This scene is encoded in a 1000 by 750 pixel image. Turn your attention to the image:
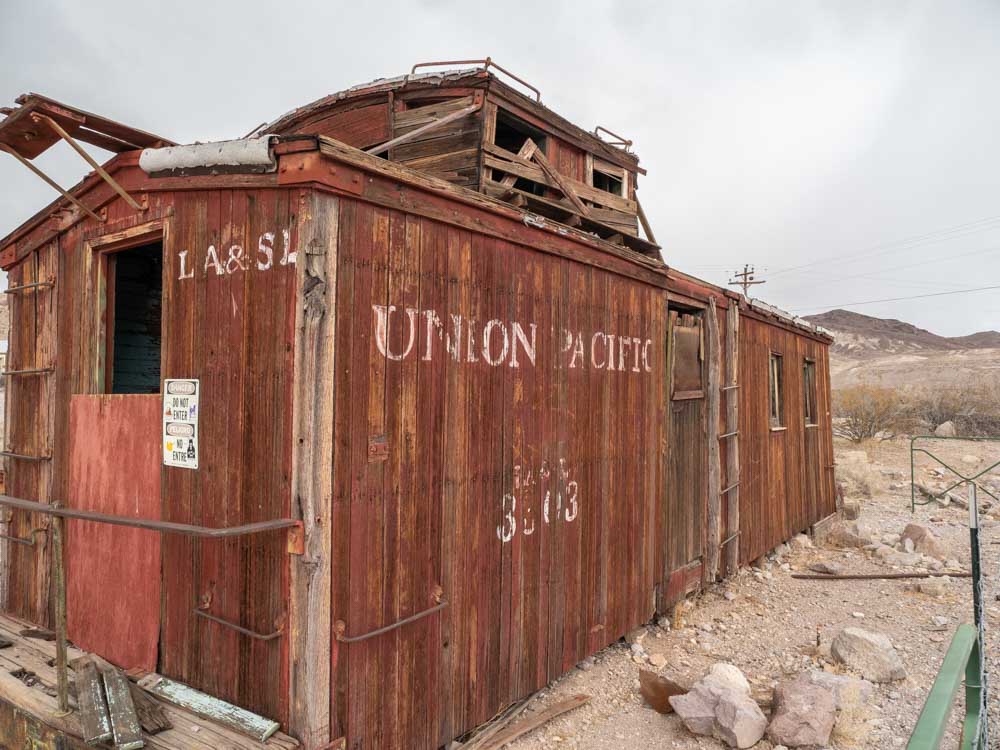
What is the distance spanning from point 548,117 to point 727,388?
396 centimetres

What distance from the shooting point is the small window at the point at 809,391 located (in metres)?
11.3

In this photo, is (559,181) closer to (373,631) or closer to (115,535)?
(373,631)

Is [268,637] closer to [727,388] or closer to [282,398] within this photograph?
[282,398]

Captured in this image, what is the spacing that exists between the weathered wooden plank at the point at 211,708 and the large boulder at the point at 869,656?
480 centimetres

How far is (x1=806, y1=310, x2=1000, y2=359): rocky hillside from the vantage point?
8006 centimetres

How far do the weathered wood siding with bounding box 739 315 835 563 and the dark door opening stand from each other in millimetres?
7067

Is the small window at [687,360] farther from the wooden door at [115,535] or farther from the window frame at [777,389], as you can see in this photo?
the wooden door at [115,535]

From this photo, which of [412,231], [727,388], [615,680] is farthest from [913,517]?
[412,231]

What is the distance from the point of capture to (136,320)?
6.02m

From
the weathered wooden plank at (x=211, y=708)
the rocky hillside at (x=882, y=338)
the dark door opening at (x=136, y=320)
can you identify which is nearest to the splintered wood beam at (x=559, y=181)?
the dark door opening at (x=136, y=320)

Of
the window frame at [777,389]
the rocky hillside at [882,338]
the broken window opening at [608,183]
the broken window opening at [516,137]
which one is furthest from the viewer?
the rocky hillside at [882,338]

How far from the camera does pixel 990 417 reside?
2422 centimetres

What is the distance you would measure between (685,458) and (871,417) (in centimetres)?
2138

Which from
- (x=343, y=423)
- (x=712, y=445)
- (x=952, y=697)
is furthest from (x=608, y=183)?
(x=952, y=697)
